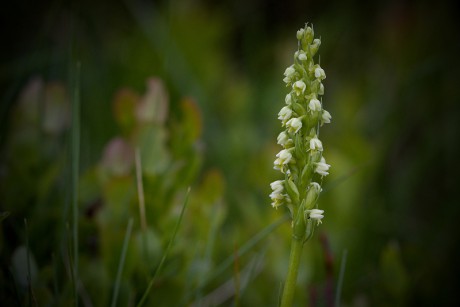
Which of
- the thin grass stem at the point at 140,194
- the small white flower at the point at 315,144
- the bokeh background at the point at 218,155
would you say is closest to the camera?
the small white flower at the point at 315,144

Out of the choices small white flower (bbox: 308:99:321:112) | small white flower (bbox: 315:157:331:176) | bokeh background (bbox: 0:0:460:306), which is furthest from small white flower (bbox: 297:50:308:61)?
bokeh background (bbox: 0:0:460:306)

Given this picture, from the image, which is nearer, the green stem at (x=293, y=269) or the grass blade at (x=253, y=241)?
the green stem at (x=293, y=269)

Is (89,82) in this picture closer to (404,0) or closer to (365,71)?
(365,71)

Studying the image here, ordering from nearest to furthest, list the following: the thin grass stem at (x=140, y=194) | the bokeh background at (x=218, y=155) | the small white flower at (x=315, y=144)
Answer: the small white flower at (x=315, y=144)
the thin grass stem at (x=140, y=194)
the bokeh background at (x=218, y=155)

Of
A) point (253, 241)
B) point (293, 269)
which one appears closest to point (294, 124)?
point (293, 269)

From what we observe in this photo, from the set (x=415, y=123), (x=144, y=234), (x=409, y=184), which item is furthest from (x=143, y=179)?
(x=415, y=123)

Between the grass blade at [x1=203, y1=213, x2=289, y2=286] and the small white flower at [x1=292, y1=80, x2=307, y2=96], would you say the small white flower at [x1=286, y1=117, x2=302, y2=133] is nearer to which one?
the small white flower at [x1=292, y1=80, x2=307, y2=96]

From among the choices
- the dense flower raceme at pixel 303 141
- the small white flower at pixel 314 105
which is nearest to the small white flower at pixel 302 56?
the dense flower raceme at pixel 303 141

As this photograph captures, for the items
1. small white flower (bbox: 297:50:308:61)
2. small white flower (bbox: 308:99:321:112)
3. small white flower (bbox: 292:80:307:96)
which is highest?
small white flower (bbox: 297:50:308:61)

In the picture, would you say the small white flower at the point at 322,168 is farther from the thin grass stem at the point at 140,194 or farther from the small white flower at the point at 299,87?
the thin grass stem at the point at 140,194
